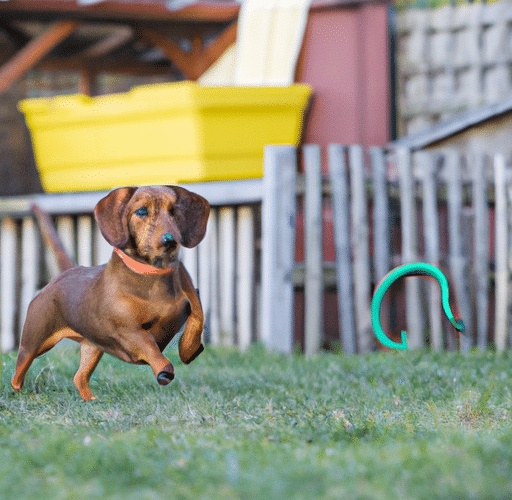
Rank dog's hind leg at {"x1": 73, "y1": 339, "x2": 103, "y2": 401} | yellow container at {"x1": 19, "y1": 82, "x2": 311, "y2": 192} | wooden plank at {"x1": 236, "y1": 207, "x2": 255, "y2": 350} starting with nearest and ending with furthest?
dog's hind leg at {"x1": 73, "y1": 339, "x2": 103, "y2": 401} → wooden plank at {"x1": 236, "y1": 207, "x2": 255, "y2": 350} → yellow container at {"x1": 19, "y1": 82, "x2": 311, "y2": 192}

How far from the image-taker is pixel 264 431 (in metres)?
2.76

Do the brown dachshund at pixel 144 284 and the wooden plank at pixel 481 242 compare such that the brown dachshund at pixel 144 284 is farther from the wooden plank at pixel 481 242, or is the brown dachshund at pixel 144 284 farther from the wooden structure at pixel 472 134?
the wooden structure at pixel 472 134

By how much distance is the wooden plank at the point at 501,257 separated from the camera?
18.2 ft

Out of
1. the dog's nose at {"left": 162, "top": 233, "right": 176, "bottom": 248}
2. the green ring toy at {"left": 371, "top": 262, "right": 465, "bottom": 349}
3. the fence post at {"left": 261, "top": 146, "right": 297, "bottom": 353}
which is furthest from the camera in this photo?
the fence post at {"left": 261, "top": 146, "right": 297, "bottom": 353}

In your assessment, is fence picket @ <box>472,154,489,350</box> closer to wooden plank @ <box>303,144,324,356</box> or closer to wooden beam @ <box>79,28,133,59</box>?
wooden plank @ <box>303,144,324,356</box>

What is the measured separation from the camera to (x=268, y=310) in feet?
17.3

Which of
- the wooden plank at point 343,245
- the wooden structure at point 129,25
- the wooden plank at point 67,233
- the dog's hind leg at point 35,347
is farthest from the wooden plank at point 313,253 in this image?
the dog's hind leg at point 35,347

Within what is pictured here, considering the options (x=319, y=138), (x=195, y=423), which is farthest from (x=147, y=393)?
(x=319, y=138)

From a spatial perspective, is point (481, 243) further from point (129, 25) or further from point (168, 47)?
point (129, 25)

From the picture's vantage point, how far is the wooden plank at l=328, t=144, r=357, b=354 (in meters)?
5.33

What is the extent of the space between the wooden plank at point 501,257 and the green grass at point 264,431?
103cm

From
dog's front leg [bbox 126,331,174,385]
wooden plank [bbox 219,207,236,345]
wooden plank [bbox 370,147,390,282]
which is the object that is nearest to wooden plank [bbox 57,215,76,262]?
wooden plank [bbox 219,207,236,345]

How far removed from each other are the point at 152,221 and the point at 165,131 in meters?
3.36

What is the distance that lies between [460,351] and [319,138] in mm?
2267
